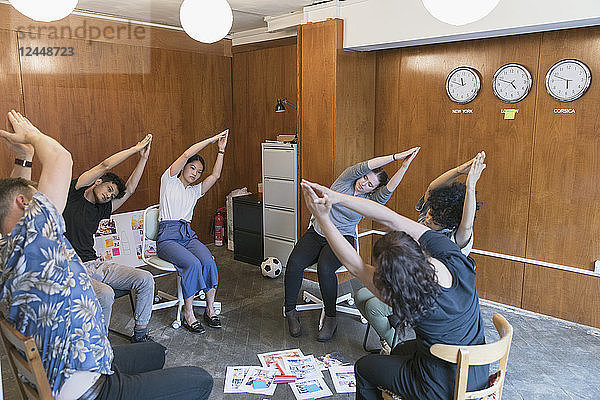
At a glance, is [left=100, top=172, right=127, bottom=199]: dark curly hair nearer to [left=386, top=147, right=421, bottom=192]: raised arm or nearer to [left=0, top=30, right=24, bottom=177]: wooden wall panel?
[left=0, top=30, right=24, bottom=177]: wooden wall panel

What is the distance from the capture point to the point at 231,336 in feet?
11.8

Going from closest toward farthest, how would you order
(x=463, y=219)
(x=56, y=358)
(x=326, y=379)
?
(x=56, y=358)
(x=463, y=219)
(x=326, y=379)

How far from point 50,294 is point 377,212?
1372 millimetres

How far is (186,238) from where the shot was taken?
3916mm

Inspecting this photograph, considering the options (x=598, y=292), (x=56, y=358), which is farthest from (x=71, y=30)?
(x=598, y=292)

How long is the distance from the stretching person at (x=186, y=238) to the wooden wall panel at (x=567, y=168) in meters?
2.59

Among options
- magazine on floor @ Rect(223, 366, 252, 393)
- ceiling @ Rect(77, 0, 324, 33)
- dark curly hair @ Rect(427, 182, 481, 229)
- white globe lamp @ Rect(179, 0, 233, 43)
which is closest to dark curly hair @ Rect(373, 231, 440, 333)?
dark curly hair @ Rect(427, 182, 481, 229)

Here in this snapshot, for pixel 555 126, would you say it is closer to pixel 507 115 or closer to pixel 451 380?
pixel 507 115

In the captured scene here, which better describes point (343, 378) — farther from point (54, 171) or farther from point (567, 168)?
point (567, 168)

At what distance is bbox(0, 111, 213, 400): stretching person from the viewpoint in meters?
1.59

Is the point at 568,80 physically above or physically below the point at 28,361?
above

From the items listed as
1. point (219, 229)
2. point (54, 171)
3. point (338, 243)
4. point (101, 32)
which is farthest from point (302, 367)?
point (101, 32)

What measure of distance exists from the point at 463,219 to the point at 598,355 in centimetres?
Result: 168

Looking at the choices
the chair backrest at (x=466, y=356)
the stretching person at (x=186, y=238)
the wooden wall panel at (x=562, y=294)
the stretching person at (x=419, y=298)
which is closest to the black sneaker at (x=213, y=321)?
the stretching person at (x=186, y=238)
